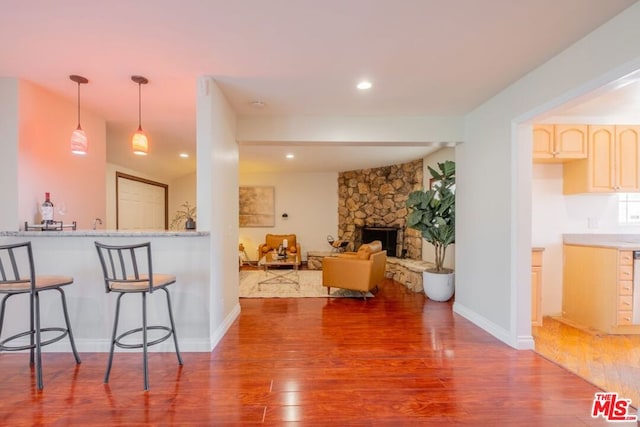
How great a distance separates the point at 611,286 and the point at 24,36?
5602 millimetres

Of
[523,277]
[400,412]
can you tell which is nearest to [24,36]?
[400,412]

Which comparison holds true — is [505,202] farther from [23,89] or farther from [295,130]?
[23,89]

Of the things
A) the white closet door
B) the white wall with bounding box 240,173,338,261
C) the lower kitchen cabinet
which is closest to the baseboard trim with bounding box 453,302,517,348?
the lower kitchen cabinet

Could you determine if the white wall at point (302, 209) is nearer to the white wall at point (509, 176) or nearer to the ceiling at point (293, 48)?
the white wall at point (509, 176)

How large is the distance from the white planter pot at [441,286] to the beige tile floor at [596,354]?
1.16 meters

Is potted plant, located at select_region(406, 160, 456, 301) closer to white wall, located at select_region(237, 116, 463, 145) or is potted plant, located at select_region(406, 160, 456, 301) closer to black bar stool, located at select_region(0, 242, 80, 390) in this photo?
white wall, located at select_region(237, 116, 463, 145)

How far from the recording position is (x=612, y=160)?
3381mm

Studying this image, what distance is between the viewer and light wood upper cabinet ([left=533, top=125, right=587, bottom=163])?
334 cm

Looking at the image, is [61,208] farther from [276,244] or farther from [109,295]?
[276,244]

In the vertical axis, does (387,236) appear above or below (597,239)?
below

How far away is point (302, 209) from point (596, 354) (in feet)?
20.3

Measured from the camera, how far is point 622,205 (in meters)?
3.68

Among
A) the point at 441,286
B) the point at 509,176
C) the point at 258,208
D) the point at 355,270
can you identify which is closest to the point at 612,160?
the point at 509,176

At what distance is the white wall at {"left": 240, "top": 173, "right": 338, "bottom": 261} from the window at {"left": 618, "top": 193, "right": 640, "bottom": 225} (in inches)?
210
